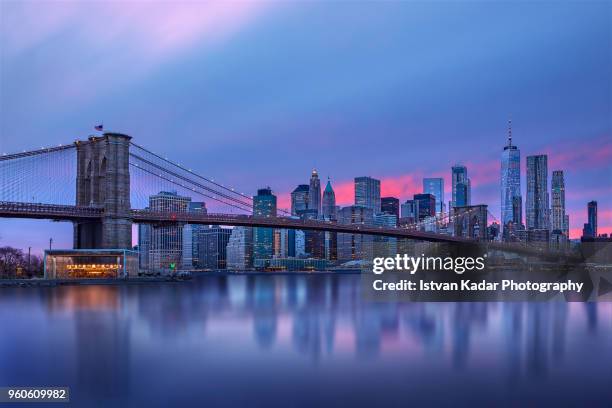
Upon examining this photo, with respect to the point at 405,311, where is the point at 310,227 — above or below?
above

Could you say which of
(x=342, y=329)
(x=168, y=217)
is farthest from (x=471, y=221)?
(x=342, y=329)

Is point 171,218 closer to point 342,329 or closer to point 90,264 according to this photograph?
point 90,264

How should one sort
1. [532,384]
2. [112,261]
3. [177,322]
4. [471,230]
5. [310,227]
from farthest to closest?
[471,230] < [310,227] < [112,261] < [177,322] < [532,384]

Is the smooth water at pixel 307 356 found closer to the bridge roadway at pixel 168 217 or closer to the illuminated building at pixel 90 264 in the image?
the bridge roadway at pixel 168 217

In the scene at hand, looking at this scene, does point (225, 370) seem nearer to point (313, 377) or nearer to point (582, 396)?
point (313, 377)

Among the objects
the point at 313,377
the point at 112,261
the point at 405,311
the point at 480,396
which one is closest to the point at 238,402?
the point at 313,377

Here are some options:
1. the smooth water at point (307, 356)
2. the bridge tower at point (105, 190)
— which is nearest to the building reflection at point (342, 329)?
the smooth water at point (307, 356)

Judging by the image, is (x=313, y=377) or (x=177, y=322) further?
(x=177, y=322)
